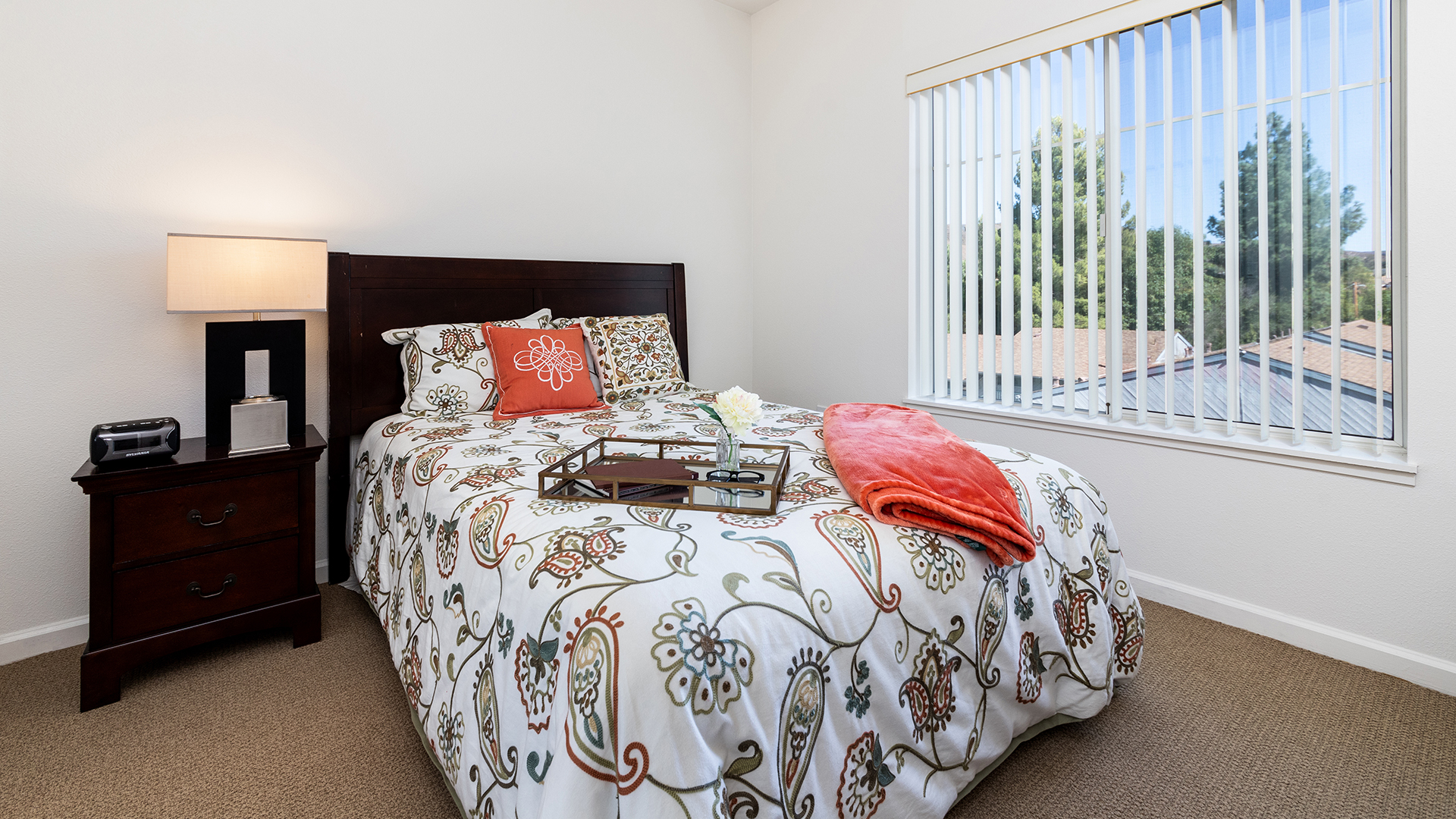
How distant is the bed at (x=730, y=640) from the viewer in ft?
3.19

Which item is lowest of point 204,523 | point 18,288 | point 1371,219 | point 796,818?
point 796,818

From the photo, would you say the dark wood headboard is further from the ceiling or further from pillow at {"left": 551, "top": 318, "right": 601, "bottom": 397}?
the ceiling

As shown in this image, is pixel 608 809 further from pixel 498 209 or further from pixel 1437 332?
pixel 498 209

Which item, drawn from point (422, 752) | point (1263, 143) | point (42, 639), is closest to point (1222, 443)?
point (1263, 143)

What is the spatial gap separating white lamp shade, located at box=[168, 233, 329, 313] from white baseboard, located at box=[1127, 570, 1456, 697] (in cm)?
310

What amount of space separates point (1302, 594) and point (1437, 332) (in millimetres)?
863

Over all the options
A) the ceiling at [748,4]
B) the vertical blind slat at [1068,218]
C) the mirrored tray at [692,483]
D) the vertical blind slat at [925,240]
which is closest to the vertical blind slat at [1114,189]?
the vertical blind slat at [1068,218]

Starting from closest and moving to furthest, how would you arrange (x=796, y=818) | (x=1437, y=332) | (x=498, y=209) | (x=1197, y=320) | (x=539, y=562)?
(x=796, y=818), (x=539, y=562), (x=1437, y=332), (x=1197, y=320), (x=498, y=209)

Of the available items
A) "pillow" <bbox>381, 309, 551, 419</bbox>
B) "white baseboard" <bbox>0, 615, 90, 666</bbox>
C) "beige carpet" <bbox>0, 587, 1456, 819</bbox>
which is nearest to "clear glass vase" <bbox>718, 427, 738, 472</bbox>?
"beige carpet" <bbox>0, 587, 1456, 819</bbox>

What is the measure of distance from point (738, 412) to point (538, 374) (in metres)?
1.34

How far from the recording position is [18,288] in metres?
2.14

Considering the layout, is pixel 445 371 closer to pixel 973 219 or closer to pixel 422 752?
pixel 422 752

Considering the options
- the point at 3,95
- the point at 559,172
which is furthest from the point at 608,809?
the point at 559,172

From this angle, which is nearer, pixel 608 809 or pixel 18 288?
pixel 608 809
